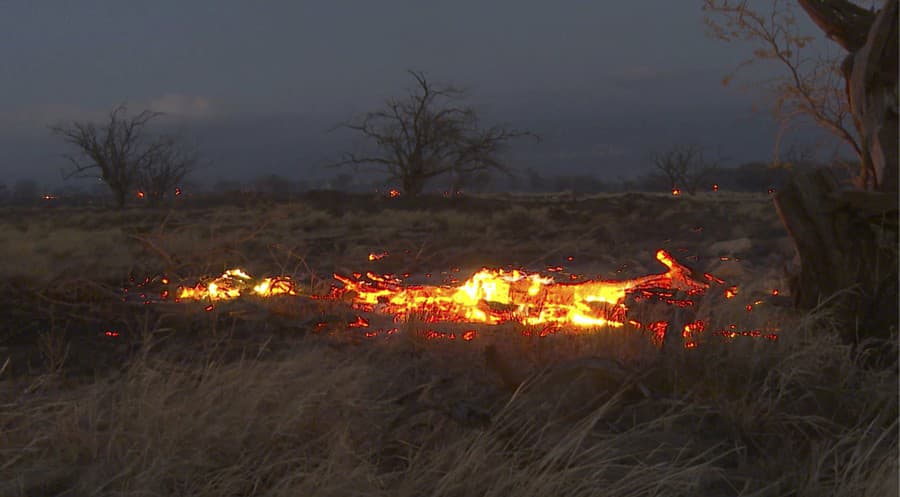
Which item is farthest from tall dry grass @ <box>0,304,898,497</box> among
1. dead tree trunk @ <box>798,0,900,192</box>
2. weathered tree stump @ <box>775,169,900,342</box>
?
dead tree trunk @ <box>798,0,900,192</box>

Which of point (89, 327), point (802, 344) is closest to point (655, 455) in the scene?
point (802, 344)

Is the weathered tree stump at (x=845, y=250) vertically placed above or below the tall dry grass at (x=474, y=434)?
above

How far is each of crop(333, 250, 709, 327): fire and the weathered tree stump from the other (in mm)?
1339

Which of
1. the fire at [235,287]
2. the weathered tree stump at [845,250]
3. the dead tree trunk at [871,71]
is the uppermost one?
the dead tree trunk at [871,71]

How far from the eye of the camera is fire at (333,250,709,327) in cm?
556

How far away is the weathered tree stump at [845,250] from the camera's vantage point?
4418 millimetres

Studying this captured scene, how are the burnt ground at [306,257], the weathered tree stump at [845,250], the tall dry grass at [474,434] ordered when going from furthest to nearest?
the burnt ground at [306,257]
the weathered tree stump at [845,250]
the tall dry grass at [474,434]

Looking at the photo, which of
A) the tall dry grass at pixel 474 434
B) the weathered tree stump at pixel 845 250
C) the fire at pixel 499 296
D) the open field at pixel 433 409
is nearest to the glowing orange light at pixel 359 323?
the fire at pixel 499 296

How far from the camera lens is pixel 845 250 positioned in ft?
14.8

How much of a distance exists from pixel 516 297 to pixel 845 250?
2.83 m

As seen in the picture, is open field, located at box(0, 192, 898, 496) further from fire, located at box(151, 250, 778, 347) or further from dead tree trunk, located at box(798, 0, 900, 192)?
dead tree trunk, located at box(798, 0, 900, 192)

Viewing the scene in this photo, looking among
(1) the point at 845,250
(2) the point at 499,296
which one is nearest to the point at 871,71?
(1) the point at 845,250

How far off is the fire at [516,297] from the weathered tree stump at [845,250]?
1339mm

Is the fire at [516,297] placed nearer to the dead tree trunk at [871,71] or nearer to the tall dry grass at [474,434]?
the tall dry grass at [474,434]
